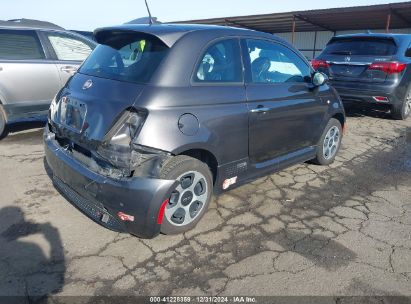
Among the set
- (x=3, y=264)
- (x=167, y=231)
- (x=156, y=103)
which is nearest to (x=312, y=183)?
(x=167, y=231)

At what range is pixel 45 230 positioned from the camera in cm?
296

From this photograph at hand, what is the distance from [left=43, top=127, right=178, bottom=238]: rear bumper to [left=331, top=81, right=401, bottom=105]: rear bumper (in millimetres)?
5439

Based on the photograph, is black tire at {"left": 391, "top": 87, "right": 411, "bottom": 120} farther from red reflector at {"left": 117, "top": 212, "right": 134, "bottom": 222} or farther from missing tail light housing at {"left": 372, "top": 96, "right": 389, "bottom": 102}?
red reflector at {"left": 117, "top": 212, "right": 134, "bottom": 222}

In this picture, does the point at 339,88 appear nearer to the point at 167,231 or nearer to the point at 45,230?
the point at 167,231

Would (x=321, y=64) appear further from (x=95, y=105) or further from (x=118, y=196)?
(x=118, y=196)

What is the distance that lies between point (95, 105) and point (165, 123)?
59cm

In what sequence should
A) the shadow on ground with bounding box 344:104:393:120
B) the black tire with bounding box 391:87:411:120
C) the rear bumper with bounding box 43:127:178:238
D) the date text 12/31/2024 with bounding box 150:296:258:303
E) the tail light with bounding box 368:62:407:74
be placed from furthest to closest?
the shadow on ground with bounding box 344:104:393:120 → the black tire with bounding box 391:87:411:120 → the tail light with bounding box 368:62:407:74 → the rear bumper with bounding box 43:127:178:238 → the date text 12/31/2024 with bounding box 150:296:258:303

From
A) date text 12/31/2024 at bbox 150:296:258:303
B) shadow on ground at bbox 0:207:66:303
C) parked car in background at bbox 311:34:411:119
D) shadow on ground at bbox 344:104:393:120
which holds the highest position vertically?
parked car in background at bbox 311:34:411:119

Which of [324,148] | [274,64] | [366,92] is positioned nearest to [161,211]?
[274,64]

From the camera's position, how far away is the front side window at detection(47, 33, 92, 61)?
5.73 m

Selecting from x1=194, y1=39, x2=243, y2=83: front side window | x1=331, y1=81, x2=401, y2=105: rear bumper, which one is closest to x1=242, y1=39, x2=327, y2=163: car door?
x1=194, y1=39, x2=243, y2=83: front side window

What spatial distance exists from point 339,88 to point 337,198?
385cm

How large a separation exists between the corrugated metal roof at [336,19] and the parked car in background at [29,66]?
1364 centimetres

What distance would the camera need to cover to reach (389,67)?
21.3 ft
